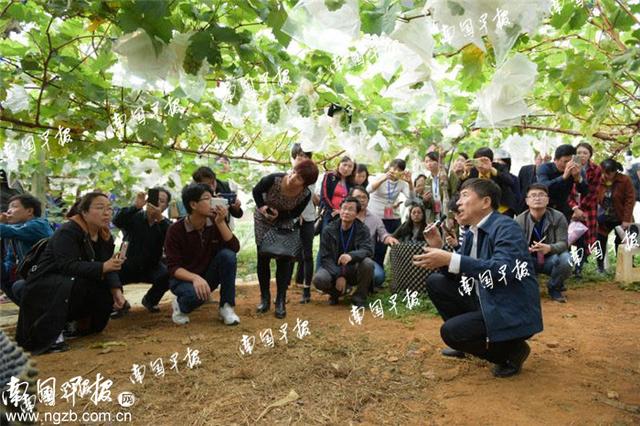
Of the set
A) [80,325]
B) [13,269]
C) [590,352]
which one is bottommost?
[590,352]

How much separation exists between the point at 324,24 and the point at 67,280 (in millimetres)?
2629

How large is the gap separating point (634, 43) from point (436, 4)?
4.44 feet

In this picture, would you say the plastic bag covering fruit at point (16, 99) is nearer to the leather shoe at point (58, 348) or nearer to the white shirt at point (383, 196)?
the leather shoe at point (58, 348)

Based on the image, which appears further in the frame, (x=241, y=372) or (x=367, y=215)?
(x=367, y=215)

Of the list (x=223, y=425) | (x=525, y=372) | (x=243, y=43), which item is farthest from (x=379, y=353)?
(x=243, y=43)

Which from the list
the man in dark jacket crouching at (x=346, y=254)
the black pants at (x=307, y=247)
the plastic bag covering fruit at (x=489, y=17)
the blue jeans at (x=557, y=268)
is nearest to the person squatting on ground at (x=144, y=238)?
the black pants at (x=307, y=247)

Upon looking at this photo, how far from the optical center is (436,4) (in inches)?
55.9

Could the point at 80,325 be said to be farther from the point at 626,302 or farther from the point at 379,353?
the point at 626,302

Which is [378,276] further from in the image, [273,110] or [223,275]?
[273,110]

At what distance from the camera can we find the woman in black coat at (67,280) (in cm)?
308

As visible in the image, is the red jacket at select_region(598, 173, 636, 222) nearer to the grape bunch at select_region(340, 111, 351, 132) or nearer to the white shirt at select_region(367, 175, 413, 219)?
the white shirt at select_region(367, 175, 413, 219)

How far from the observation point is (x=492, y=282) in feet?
8.27

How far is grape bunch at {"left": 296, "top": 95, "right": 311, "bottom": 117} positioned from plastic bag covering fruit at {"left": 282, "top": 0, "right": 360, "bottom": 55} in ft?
4.36

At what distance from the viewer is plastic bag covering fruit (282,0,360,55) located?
4.91 ft
